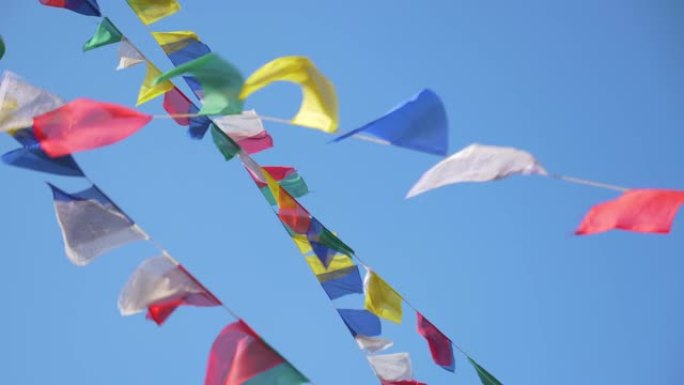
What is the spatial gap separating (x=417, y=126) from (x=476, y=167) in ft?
0.96

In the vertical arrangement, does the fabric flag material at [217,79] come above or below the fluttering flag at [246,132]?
above

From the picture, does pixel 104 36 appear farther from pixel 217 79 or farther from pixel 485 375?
pixel 485 375

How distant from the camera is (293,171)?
17.8 ft

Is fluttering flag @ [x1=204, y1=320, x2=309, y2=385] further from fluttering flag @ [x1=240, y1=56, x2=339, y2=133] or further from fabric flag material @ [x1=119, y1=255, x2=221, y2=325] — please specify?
fluttering flag @ [x1=240, y1=56, x2=339, y2=133]

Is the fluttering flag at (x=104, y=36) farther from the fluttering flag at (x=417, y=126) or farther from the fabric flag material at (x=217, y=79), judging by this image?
the fluttering flag at (x=417, y=126)

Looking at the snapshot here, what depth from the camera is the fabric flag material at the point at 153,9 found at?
5.41 meters

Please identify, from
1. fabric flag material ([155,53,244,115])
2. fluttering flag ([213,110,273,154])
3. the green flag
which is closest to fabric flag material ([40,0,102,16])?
fluttering flag ([213,110,273,154])

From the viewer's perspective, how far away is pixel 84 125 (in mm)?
3818

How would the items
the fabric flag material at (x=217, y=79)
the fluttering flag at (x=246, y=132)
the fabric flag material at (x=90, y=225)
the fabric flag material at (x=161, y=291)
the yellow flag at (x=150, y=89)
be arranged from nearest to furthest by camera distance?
the fabric flag material at (x=217, y=79) → the fabric flag material at (x=161, y=291) → the fabric flag material at (x=90, y=225) → the yellow flag at (x=150, y=89) → the fluttering flag at (x=246, y=132)

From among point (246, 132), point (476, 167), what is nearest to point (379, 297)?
point (246, 132)

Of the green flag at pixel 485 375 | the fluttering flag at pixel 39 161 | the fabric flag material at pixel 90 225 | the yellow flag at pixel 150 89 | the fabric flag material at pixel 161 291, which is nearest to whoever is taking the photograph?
the fabric flag material at pixel 161 291

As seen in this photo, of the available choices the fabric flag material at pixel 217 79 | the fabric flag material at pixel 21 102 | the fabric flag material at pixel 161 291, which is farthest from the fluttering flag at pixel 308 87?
the fabric flag material at pixel 21 102

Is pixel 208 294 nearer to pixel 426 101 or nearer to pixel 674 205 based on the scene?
pixel 426 101

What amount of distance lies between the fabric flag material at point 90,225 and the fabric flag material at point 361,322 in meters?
1.51
